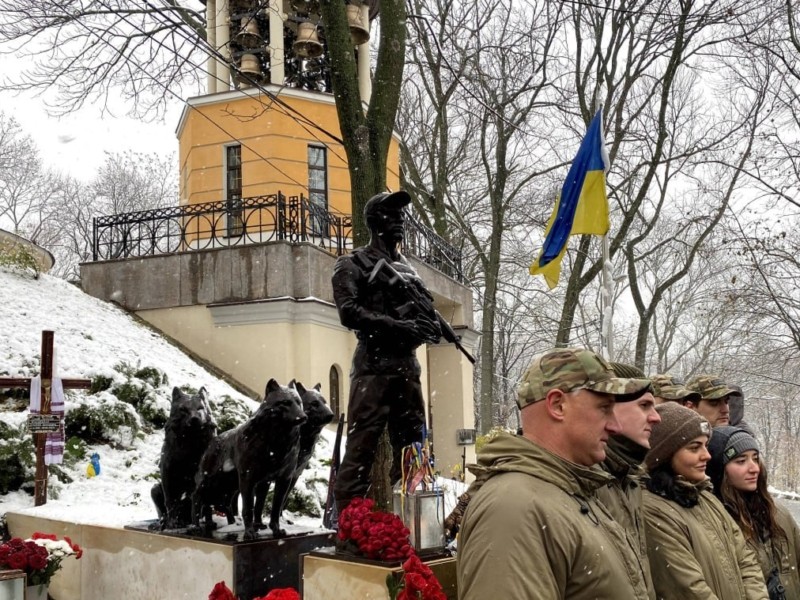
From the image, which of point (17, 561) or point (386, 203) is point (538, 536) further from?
point (17, 561)

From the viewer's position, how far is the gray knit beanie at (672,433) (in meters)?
4.17

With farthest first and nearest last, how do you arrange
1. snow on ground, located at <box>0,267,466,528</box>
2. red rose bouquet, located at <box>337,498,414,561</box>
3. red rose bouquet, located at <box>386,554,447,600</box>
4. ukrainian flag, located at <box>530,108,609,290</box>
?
ukrainian flag, located at <box>530,108,609,290</box> → snow on ground, located at <box>0,267,466,528</box> → red rose bouquet, located at <box>337,498,414,561</box> → red rose bouquet, located at <box>386,554,447,600</box>

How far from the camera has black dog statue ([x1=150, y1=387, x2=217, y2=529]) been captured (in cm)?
701

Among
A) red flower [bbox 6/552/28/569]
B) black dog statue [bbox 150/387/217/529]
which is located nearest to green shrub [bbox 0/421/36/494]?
red flower [bbox 6/552/28/569]

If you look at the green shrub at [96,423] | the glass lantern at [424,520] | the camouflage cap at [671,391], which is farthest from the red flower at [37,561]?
the camouflage cap at [671,391]

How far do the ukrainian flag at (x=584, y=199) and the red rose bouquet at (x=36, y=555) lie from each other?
28.8 feet

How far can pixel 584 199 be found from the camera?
539 inches

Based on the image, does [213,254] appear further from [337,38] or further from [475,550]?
[475,550]

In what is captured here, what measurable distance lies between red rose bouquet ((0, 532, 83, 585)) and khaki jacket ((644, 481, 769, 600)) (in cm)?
547

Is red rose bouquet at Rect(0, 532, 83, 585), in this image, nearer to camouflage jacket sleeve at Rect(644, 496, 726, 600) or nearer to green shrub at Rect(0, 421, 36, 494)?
green shrub at Rect(0, 421, 36, 494)

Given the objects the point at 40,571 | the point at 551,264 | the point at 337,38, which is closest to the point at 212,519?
the point at 40,571

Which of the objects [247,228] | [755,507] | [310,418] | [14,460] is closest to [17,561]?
[310,418]

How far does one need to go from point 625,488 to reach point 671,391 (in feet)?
5.88

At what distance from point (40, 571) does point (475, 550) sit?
240 inches
